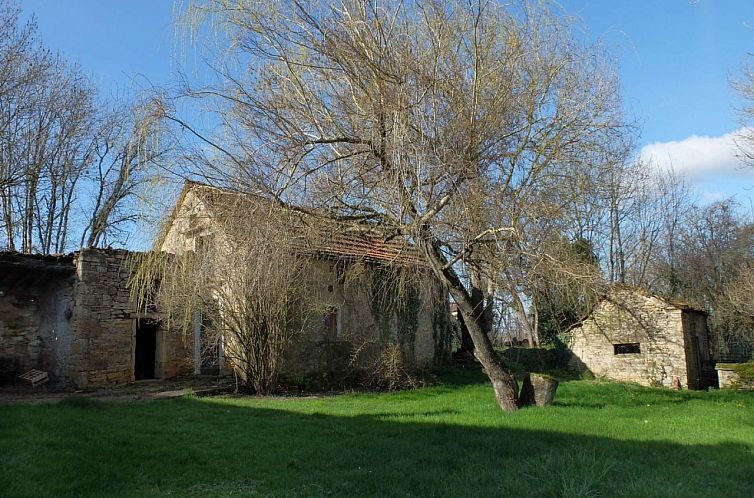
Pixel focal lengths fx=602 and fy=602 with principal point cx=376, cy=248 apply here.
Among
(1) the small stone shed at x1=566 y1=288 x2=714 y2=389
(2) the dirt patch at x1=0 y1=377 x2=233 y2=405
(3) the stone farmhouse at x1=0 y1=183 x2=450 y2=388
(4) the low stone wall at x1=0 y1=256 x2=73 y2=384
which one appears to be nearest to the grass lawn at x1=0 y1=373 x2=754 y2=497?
(2) the dirt patch at x1=0 y1=377 x2=233 y2=405

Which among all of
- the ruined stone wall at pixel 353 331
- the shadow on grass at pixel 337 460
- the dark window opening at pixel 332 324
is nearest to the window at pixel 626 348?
the ruined stone wall at pixel 353 331

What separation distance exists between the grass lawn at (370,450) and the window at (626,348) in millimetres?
6447

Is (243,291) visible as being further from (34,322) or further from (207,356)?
(34,322)

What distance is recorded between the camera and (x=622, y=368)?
54.6 ft

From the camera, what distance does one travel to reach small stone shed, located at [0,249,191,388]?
13406mm

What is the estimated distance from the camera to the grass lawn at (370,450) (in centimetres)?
513

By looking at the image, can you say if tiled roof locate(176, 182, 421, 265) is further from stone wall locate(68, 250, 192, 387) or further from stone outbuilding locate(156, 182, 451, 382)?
stone wall locate(68, 250, 192, 387)

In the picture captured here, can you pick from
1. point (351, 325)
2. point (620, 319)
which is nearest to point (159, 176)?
point (351, 325)

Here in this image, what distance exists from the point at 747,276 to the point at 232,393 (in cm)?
1541

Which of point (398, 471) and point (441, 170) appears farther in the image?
point (441, 170)

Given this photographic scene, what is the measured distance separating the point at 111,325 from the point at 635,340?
13504mm

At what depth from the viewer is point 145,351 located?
54.1 ft

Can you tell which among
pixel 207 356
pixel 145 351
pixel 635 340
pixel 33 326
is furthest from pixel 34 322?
pixel 635 340

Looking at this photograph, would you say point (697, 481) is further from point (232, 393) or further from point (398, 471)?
point (232, 393)
